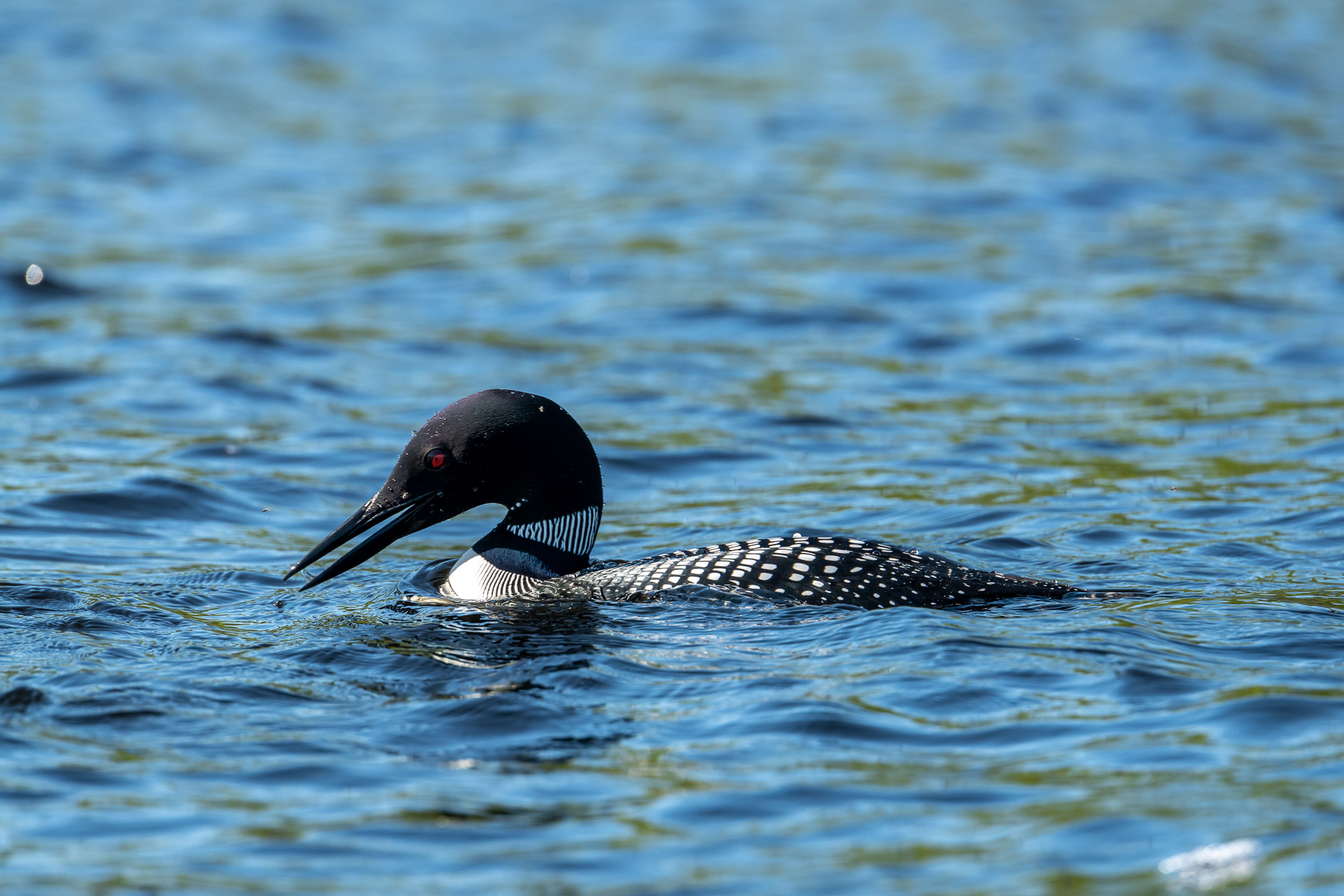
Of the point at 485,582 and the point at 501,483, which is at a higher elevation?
the point at 501,483

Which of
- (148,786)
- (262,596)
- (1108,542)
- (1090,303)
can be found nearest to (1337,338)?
(1090,303)

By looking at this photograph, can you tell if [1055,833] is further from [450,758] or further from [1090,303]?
[1090,303]

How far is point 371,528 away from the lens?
19.4ft

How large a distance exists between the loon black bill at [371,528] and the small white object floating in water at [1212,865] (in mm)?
A: 2986

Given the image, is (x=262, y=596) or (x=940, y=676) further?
(x=262, y=596)

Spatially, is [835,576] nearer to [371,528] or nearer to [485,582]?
[485,582]

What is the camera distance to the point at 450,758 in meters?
4.29

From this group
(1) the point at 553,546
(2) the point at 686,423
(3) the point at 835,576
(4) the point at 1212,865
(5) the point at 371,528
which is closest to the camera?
(4) the point at 1212,865

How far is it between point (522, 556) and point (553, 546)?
120 mm

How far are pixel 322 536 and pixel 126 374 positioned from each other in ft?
8.76

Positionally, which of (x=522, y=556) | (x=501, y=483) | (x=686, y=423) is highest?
(x=501, y=483)

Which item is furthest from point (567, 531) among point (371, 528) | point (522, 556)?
point (371, 528)

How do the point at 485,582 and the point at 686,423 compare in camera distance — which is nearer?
the point at 485,582

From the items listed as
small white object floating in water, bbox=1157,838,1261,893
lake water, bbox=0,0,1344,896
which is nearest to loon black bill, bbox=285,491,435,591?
lake water, bbox=0,0,1344,896
